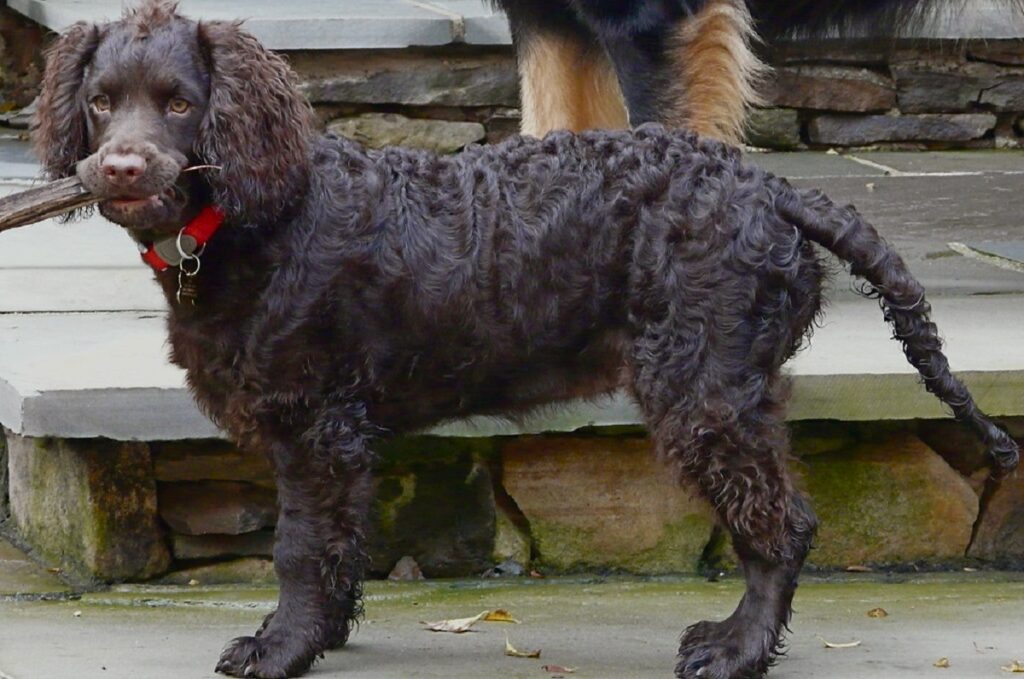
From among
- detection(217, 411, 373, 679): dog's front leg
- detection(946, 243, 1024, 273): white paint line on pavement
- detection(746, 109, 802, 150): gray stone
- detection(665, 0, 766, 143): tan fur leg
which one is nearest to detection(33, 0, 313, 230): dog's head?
detection(217, 411, 373, 679): dog's front leg

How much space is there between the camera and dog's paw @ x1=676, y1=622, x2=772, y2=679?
11.0 ft

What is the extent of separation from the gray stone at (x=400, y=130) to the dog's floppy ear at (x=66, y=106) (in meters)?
3.89

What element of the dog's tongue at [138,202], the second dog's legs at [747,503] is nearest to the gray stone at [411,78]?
the dog's tongue at [138,202]

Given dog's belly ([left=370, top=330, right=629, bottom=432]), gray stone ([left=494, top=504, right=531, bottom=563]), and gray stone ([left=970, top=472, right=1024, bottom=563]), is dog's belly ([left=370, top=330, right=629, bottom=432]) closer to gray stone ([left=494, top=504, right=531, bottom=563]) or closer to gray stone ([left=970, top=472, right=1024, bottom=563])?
gray stone ([left=494, top=504, right=531, bottom=563])

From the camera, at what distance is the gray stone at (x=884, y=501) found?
4.21 metres

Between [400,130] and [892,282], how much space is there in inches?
166

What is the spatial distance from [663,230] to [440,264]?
1.48 feet

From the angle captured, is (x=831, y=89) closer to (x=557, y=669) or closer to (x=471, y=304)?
(x=471, y=304)

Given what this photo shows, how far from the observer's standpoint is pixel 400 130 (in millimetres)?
7324

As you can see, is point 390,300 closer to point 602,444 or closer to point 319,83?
point 602,444

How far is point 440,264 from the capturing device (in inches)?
135

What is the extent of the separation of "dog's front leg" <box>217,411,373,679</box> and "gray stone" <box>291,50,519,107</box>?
3938 mm

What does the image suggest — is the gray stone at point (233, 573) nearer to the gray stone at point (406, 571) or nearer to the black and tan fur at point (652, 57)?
the gray stone at point (406, 571)

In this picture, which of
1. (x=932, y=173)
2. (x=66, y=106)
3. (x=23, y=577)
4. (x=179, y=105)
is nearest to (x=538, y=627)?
(x=23, y=577)
